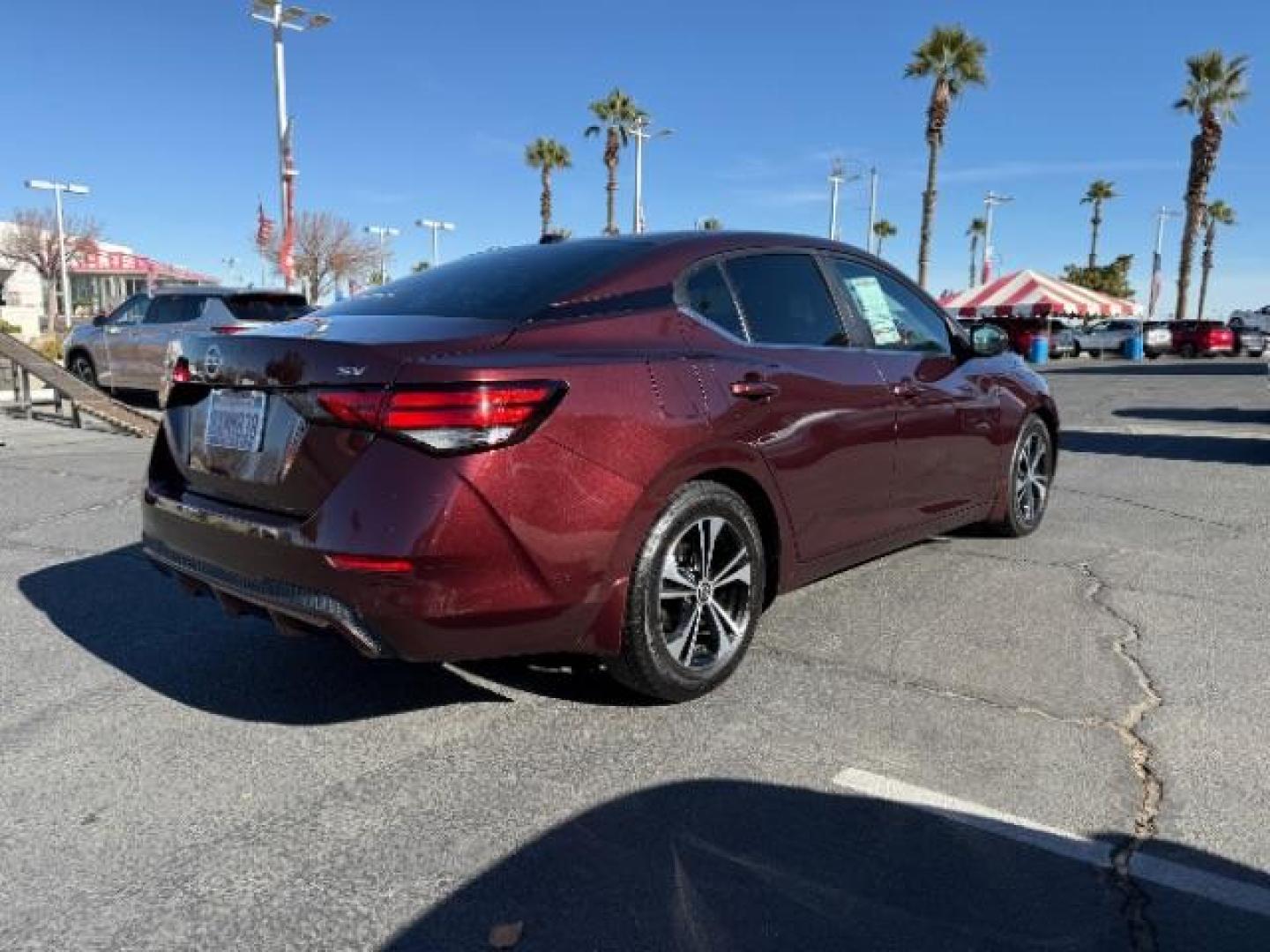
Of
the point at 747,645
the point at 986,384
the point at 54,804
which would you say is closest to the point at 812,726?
the point at 747,645

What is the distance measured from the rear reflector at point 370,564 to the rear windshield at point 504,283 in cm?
88

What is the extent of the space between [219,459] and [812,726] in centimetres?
212

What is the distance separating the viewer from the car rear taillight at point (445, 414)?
109 inches

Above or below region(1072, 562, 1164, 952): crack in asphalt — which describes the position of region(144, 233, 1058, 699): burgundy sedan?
above

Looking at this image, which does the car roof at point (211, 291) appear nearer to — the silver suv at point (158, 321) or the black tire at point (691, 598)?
the silver suv at point (158, 321)

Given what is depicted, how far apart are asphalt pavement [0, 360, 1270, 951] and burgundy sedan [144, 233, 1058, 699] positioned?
39cm

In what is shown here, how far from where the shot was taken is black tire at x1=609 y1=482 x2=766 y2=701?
3.22 metres

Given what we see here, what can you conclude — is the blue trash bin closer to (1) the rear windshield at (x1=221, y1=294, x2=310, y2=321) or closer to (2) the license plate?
(1) the rear windshield at (x1=221, y1=294, x2=310, y2=321)

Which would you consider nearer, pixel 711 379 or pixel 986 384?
pixel 711 379

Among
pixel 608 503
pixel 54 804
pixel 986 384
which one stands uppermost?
pixel 986 384

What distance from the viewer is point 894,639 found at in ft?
13.4

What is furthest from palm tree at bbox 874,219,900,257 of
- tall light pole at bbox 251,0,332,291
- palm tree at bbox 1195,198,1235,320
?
tall light pole at bbox 251,0,332,291

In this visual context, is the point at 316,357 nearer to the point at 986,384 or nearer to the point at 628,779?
the point at 628,779

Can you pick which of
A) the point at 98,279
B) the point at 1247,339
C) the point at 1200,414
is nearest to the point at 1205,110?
the point at 1247,339
